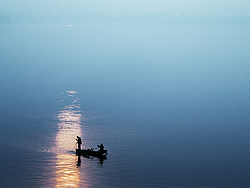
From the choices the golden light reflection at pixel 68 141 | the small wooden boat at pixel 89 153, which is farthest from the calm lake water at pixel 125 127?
the small wooden boat at pixel 89 153

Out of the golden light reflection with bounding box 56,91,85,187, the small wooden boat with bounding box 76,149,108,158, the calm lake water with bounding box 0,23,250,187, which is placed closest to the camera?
the golden light reflection with bounding box 56,91,85,187

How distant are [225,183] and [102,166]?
41.4 feet

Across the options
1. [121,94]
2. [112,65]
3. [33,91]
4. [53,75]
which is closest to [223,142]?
[121,94]

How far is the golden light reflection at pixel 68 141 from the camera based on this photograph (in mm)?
39909

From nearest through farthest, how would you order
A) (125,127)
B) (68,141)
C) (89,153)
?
(89,153) < (68,141) < (125,127)

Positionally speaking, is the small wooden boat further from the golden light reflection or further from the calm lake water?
the golden light reflection

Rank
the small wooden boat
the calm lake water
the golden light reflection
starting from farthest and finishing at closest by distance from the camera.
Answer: the small wooden boat → the calm lake water → the golden light reflection

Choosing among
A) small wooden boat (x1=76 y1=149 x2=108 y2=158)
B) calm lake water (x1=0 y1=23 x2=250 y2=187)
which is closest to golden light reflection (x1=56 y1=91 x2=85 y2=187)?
calm lake water (x1=0 y1=23 x2=250 y2=187)

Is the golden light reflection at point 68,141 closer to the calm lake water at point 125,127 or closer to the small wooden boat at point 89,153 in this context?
the calm lake water at point 125,127

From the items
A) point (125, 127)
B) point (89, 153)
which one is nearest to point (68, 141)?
point (89, 153)

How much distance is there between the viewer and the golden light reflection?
39909 mm

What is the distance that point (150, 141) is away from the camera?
5469 centimetres

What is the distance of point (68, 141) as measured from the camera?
178 feet

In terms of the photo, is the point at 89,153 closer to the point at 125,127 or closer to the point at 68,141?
the point at 68,141
